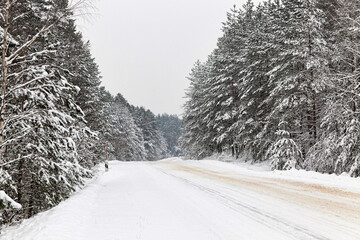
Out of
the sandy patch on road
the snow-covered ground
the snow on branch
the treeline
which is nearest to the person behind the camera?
the snow-covered ground

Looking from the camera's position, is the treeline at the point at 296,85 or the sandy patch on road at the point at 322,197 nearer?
the sandy patch on road at the point at 322,197

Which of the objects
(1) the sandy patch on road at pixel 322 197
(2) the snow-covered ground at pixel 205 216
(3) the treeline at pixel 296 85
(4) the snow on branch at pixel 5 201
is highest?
(3) the treeline at pixel 296 85

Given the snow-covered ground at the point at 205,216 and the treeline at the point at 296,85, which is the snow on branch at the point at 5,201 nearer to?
the snow-covered ground at the point at 205,216

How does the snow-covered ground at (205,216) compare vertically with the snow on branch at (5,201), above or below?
below

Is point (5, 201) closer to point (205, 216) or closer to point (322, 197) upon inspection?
point (205, 216)

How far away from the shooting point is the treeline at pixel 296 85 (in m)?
15.3

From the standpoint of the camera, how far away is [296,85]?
788 inches

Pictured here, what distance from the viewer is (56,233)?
17.5 feet

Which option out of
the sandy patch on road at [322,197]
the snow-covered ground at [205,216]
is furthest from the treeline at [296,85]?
the snow-covered ground at [205,216]

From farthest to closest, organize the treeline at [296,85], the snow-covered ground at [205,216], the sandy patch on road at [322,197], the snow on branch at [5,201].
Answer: the treeline at [296,85]
the sandy patch on road at [322,197]
the snow on branch at [5,201]
the snow-covered ground at [205,216]

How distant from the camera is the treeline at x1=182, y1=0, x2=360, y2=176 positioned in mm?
15297

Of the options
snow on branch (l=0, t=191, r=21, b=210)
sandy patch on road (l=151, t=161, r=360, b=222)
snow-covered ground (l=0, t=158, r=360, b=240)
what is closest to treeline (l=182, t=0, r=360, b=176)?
sandy patch on road (l=151, t=161, r=360, b=222)

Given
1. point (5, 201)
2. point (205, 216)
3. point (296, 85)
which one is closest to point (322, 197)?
point (205, 216)

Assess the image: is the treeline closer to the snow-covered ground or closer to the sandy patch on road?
the sandy patch on road
